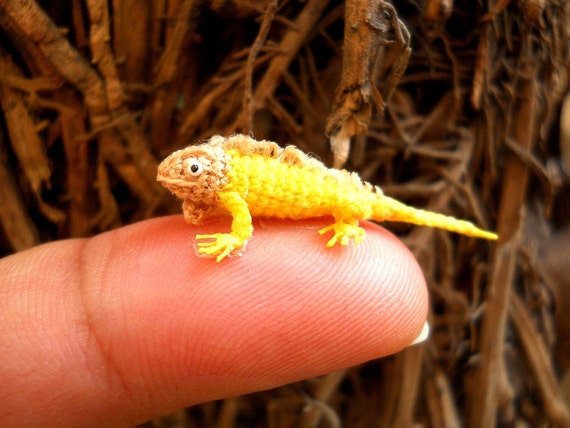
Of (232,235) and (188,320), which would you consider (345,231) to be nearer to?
(232,235)

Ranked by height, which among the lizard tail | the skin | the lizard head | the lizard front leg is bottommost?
the skin

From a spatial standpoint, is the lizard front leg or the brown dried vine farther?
the brown dried vine

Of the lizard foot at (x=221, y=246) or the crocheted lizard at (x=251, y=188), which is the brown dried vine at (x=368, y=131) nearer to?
the crocheted lizard at (x=251, y=188)

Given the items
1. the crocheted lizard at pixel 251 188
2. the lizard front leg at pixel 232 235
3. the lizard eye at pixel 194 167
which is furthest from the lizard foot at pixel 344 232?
the lizard eye at pixel 194 167

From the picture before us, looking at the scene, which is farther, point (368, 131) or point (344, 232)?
point (368, 131)

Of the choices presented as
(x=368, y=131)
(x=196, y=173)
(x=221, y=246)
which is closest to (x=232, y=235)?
(x=221, y=246)

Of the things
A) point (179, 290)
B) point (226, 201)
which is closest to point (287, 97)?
point (226, 201)

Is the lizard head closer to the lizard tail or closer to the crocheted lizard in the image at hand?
the crocheted lizard

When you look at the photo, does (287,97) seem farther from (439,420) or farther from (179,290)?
(439,420)

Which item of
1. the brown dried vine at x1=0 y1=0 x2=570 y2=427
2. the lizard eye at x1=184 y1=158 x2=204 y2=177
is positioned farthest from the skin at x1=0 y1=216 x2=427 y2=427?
the brown dried vine at x1=0 y1=0 x2=570 y2=427
